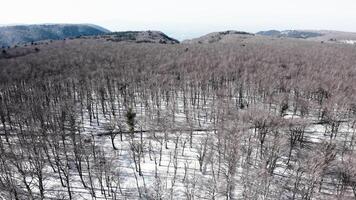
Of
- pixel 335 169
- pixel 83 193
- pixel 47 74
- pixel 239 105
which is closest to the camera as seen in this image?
pixel 83 193

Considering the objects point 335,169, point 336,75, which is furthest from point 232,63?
point 335,169

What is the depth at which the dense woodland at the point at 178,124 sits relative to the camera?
129ft

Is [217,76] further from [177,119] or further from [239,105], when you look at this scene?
[177,119]

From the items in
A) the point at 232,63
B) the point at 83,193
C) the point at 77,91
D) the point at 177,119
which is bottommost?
the point at 83,193

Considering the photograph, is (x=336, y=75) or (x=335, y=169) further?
(x=336, y=75)

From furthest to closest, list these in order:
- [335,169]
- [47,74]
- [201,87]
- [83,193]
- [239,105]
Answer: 1. [47,74]
2. [201,87]
3. [239,105]
4. [335,169]
5. [83,193]

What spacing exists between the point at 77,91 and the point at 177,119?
A: 31244mm

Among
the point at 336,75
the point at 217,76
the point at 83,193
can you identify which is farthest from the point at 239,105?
the point at 83,193

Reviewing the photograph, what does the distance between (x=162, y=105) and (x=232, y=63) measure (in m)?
41.6

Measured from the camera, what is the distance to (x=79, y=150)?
4394 centimetres

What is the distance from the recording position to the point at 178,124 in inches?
2393

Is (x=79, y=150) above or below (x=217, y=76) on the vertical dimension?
below

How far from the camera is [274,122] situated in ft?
161

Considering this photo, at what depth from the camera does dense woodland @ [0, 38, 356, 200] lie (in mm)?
39219
